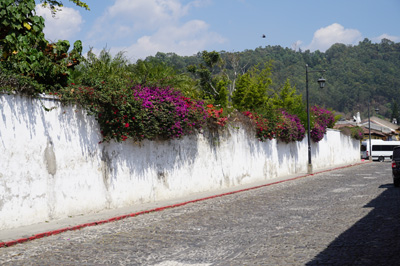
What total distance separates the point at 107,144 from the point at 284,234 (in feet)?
22.8

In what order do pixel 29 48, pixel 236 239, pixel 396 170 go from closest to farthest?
pixel 236 239, pixel 29 48, pixel 396 170

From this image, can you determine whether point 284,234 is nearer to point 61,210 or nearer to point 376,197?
point 61,210

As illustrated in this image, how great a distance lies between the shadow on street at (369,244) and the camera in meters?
6.63

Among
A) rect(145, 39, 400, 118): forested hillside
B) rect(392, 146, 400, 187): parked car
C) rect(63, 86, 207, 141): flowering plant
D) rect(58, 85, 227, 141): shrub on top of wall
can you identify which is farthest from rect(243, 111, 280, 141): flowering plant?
rect(145, 39, 400, 118): forested hillside

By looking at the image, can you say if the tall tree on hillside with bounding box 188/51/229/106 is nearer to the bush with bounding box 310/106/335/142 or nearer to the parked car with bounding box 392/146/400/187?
the bush with bounding box 310/106/335/142

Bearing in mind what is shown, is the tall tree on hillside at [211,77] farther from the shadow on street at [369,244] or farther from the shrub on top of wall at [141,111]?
the shadow on street at [369,244]

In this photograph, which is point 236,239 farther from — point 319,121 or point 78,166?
point 319,121

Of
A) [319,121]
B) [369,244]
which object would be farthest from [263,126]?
[369,244]

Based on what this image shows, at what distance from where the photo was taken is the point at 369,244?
7.79 metres

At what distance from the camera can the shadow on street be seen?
6.63 meters

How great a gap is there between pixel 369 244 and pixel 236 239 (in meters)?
2.39

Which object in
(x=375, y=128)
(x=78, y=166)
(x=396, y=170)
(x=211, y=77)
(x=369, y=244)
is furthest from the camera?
(x=375, y=128)

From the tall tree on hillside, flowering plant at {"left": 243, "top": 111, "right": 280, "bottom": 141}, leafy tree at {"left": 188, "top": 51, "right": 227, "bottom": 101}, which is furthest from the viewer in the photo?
leafy tree at {"left": 188, "top": 51, "right": 227, "bottom": 101}

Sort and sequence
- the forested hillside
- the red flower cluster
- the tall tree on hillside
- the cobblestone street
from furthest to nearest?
1. the forested hillside
2. the tall tree on hillside
3. the red flower cluster
4. the cobblestone street
